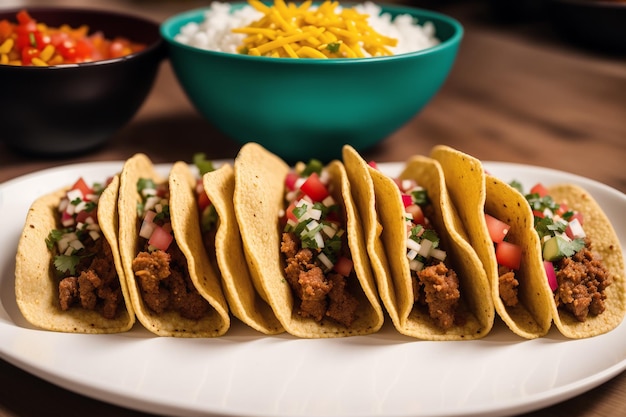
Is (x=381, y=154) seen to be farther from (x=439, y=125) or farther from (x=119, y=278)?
(x=119, y=278)

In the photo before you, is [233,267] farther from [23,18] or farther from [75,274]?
[23,18]

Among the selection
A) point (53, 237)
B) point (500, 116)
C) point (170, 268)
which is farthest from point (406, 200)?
point (500, 116)

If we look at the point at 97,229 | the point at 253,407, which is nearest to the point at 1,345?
the point at 97,229

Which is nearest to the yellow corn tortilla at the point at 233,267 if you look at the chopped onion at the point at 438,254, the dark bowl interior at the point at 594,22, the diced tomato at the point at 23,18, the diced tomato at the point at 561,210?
the chopped onion at the point at 438,254

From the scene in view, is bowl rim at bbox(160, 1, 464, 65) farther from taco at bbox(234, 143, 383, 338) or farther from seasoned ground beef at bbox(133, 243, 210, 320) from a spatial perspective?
seasoned ground beef at bbox(133, 243, 210, 320)

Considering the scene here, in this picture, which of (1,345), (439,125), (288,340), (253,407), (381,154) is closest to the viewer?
(253,407)

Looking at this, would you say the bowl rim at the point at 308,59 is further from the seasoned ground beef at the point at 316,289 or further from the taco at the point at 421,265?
the seasoned ground beef at the point at 316,289
